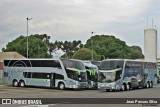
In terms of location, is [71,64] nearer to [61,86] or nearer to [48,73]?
[61,86]

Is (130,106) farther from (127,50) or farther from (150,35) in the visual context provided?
(127,50)

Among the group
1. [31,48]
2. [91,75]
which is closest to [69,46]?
[31,48]

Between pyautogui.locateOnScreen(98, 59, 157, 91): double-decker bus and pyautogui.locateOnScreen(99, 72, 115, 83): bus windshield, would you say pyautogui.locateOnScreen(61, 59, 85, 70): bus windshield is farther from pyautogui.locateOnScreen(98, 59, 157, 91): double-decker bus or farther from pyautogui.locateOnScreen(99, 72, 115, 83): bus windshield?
pyautogui.locateOnScreen(99, 72, 115, 83): bus windshield

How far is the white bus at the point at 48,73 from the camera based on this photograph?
38219 millimetres

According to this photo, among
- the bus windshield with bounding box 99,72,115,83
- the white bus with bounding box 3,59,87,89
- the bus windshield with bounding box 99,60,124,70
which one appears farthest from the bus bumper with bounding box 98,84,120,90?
the white bus with bounding box 3,59,87,89

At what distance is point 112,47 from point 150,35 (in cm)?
2590

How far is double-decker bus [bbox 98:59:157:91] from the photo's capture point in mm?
36375

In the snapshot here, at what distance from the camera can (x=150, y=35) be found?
84562mm

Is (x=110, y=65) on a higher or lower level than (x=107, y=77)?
higher

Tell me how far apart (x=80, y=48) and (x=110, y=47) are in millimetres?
10258

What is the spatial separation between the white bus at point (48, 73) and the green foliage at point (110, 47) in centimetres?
6807

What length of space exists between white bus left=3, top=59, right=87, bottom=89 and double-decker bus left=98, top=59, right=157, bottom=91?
9.67 ft

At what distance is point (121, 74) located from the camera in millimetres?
37094

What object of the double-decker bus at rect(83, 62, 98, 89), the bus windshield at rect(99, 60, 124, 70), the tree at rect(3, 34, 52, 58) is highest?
the tree at rect(3, 34, 52, 58)
